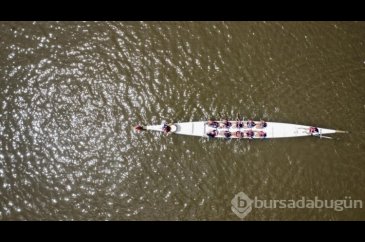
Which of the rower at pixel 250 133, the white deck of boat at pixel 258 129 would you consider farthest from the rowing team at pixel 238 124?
the rower at pixel 250 133

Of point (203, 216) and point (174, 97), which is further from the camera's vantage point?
point (174, 97)

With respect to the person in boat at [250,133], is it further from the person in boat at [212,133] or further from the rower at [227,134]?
the person in boat at [212,133]

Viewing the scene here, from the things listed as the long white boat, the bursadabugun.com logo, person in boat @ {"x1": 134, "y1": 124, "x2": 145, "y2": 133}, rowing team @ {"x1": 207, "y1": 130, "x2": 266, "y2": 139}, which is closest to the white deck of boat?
the long white boat

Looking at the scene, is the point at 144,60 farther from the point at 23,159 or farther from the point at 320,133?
the point at 320,133

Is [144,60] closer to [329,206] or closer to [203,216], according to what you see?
[203,216]

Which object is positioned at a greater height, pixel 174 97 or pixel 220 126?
pixel 174 97

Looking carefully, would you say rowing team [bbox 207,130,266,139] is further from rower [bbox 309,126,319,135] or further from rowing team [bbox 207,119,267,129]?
rower [bbox 309,126,319,135]

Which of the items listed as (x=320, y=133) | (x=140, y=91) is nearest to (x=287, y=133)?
(x=320, y=133)

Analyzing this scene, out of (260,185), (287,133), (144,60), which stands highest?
(144,60)

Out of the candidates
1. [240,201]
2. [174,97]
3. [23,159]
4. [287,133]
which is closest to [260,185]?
[240,201]
